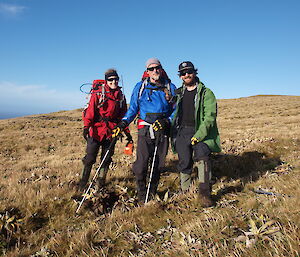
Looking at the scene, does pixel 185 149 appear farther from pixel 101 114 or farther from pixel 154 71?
pixel 101 114

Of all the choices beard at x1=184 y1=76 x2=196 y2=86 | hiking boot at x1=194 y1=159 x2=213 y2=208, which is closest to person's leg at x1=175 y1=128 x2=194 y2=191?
hiking boot at x1=194 y1=159 x2=213 y2=208

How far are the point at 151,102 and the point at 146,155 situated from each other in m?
1.35

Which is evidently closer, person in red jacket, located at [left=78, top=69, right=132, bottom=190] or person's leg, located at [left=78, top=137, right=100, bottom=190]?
person in red jacket, located at [left=78, top=69, right=132, bottom=190]

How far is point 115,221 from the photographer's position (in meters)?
4.34

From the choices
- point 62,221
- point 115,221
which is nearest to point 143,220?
point 115,221

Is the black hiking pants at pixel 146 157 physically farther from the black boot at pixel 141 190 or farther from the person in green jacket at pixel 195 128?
the person in green jacket at pixel 195 128

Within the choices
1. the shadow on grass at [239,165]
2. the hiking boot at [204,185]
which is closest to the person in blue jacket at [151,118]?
the hiking boot at [204,185]

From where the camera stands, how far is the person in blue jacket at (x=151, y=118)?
225 inches

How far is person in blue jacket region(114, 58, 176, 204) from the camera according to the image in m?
5.71

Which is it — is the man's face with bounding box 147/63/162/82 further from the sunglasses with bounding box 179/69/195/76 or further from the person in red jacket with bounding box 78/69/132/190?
the person in red jacket with bounding box 78/69/132/190

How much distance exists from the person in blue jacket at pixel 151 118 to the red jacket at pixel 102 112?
767 millimetres

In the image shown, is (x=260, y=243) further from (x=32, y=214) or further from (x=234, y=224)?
(x=32, y=214)

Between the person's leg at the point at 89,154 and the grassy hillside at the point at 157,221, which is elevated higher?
the person's leg at the point at 89,154

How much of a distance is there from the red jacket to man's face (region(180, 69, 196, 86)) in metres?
2.09
